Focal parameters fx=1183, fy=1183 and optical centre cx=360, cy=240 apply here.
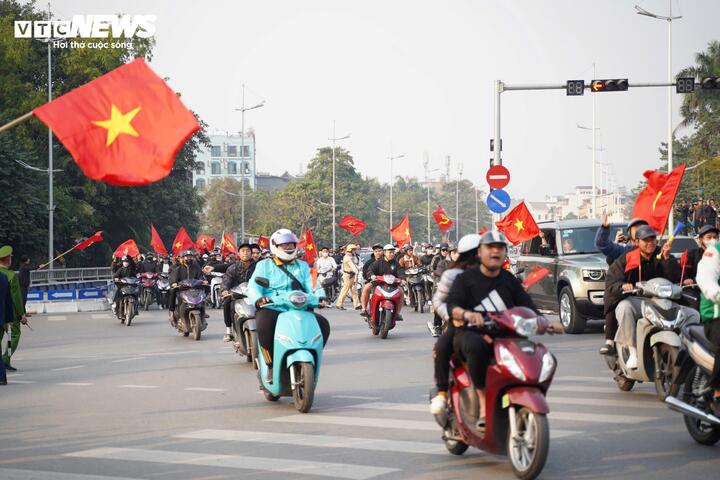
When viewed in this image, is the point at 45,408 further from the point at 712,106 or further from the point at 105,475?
the point at 712,106

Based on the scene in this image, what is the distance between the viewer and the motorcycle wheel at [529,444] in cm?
729

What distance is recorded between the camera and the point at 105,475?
8078mm

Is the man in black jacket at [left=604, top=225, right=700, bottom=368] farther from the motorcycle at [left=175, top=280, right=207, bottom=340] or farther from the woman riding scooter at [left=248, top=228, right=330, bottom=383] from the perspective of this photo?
the motorcycle at [left=175, top=280, right=207, bottom=340]

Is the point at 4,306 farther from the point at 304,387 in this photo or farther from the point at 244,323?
the point at 304,387

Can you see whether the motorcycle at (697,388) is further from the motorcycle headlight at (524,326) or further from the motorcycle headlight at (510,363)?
the motorcycle headlight at (510,363)

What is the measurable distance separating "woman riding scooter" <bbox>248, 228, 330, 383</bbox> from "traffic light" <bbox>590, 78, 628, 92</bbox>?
1735 centimetres

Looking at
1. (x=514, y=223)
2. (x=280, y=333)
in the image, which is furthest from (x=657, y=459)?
(x=514, y=223)

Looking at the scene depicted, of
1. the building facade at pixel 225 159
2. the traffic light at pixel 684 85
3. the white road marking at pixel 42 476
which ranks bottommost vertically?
the white road marking at pixel 42 476

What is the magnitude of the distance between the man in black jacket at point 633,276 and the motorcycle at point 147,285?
25.2 metres

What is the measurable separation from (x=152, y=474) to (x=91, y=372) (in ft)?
27.2

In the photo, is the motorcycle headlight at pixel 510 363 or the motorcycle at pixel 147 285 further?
the motorcycle at pixel 147 285

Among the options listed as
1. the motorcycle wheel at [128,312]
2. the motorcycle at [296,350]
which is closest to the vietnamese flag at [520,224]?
the motorcycle wheel at [128,312]

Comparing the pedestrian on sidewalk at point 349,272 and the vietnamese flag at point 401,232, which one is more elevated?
the vietnamese flag at point 401,232

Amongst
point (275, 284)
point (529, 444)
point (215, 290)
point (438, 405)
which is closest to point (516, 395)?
point (529, 444)
